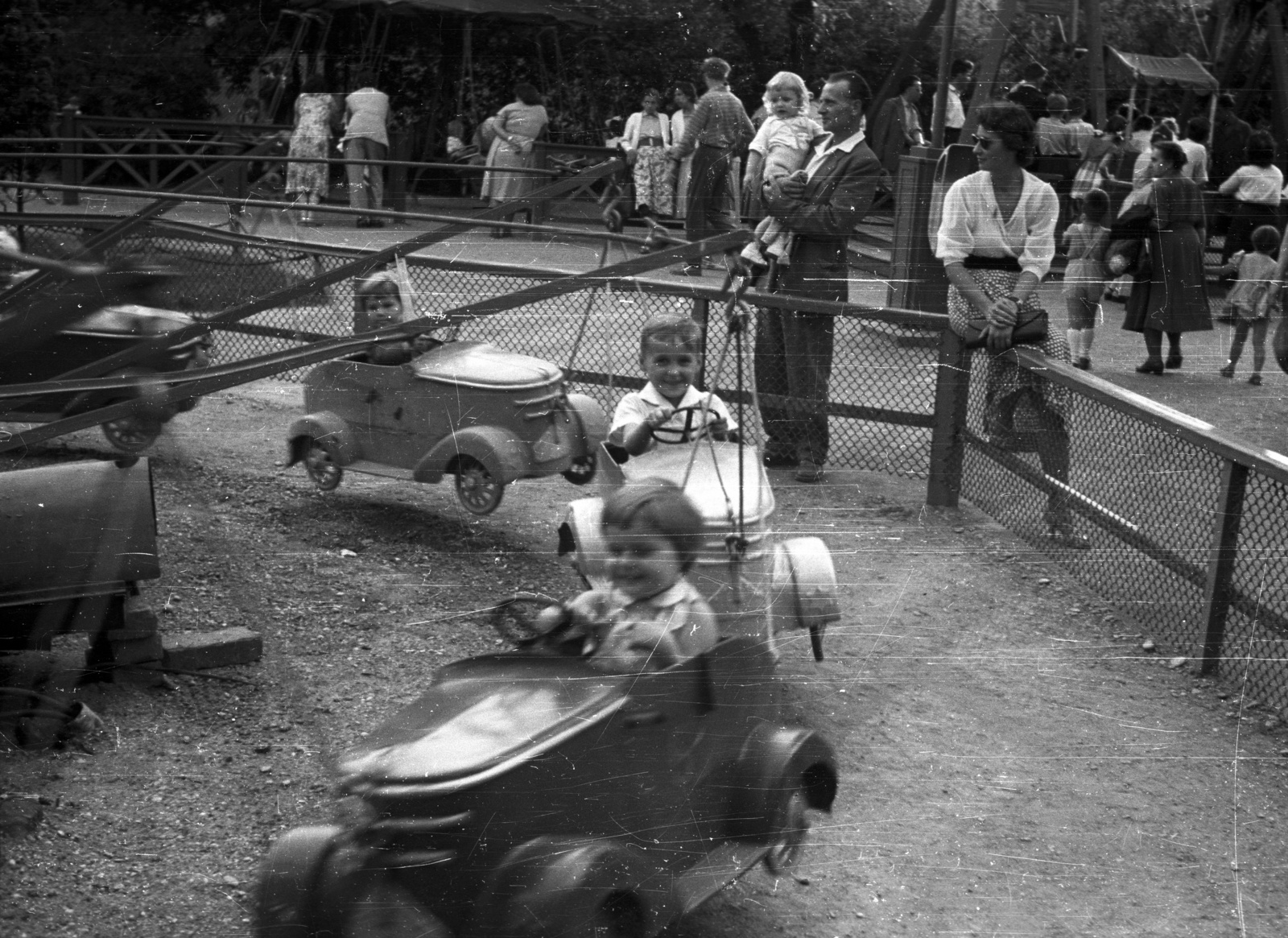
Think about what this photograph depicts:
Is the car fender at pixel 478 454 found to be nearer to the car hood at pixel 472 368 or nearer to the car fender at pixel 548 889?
the car hood at pixel 472 368

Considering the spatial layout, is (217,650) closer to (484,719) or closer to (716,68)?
(484,719)

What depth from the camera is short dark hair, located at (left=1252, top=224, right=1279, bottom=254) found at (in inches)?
89.2

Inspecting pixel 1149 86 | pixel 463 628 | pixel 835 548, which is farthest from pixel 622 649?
pixel 1149 86

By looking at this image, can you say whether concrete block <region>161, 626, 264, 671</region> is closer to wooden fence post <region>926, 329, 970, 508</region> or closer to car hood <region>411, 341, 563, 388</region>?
car hood <region>411, 341, 563, 388</region>

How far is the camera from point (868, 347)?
1609mm

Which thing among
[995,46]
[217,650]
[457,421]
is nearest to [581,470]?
[457,421]

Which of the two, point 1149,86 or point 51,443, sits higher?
point 1149,86

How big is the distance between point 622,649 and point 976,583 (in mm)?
572

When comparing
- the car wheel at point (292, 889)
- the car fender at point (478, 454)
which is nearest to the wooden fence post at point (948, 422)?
the car fender at point (478, 454)

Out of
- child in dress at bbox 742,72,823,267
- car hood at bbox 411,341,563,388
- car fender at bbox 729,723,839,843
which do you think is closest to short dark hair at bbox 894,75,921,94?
child in dress at bbox 742,72,823,267

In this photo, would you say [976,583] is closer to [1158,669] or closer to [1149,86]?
[1158,669]

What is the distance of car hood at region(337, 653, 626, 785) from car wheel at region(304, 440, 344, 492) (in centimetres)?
59

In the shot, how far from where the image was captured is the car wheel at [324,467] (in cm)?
155

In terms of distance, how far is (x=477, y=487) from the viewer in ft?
4.94
